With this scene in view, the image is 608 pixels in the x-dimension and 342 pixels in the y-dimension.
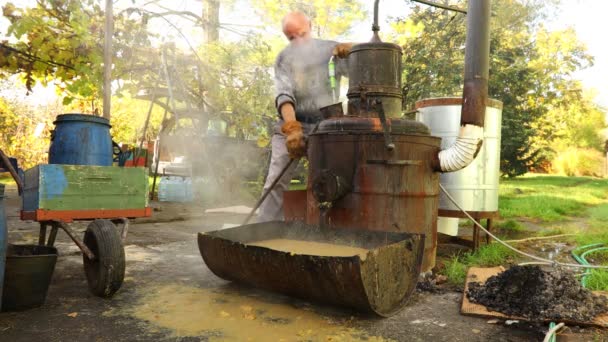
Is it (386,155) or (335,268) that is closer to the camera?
(335,268)

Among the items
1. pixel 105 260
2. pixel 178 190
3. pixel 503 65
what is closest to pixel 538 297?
pixel 105 260

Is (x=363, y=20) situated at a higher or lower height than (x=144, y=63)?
higher

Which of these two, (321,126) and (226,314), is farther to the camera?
(321,126)

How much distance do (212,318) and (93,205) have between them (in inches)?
53.9

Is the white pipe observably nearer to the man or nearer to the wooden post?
the man

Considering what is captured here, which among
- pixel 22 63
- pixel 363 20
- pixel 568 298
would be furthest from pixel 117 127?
pixel 568 298

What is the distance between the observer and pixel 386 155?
3348 mm

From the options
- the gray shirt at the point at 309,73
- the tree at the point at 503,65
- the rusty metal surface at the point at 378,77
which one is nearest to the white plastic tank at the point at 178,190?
the tree at the point at 503,65

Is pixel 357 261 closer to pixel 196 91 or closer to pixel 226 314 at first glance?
pixel 226 314

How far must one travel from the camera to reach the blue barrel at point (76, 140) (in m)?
3.54

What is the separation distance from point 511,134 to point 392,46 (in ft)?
30.2

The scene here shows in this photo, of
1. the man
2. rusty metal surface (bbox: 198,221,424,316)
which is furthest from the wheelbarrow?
the man

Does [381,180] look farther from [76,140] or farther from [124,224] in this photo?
[76,140]

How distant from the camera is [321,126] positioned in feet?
12.0
